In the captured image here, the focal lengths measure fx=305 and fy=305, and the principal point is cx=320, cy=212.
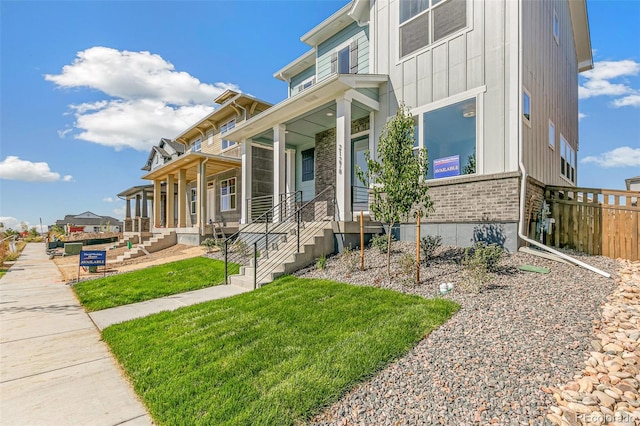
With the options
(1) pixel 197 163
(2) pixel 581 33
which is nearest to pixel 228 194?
(1) pixel 197 163

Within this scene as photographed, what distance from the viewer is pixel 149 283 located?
839cm

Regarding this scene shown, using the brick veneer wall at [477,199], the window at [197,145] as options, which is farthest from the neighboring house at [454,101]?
the window at [197,145]

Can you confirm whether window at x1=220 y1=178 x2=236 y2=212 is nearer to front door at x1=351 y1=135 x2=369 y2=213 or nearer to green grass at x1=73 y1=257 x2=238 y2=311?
green grass at x1=73 y1=257 x2=238 y2=311

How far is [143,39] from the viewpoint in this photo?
37.6ft

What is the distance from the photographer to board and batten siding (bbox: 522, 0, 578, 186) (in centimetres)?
789

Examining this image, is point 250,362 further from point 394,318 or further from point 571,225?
point 571,225

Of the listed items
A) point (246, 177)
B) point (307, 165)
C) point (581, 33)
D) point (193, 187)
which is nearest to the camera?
point (246, 177)

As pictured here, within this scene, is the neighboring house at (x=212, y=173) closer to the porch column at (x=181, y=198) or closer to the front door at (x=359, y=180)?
the porch column at (x=181, y=198)

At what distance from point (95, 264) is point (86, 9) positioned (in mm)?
7560

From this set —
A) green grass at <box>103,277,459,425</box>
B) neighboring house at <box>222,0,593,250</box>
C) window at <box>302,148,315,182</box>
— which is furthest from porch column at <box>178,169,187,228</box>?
green grass at <box>103,277,459,425</box>

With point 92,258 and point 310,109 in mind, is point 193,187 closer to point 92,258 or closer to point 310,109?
point 92,258

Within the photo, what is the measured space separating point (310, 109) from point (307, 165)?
4.15m

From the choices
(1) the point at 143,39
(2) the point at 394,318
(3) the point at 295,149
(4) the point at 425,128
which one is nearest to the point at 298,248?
(2) the point at 394,318

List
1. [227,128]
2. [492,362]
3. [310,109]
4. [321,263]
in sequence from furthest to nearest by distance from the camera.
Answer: [227,128] → [310,109] → [321,263] → [492,362]
